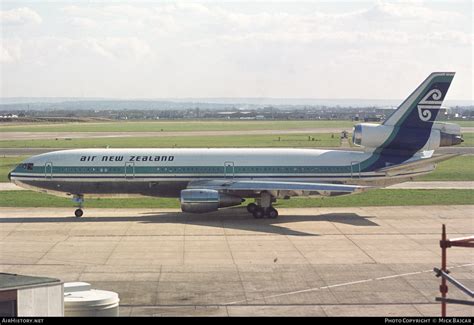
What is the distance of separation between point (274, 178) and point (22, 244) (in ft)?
48.1

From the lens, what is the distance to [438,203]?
47375 mm

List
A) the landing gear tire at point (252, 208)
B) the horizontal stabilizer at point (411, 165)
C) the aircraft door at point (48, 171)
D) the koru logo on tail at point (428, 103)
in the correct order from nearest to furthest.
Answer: the landing gear tire at point (252, 208) → the koru logo on tail at point (428, 103) → the aircraft door at point (48, 171) → the horizontal stabilizer at point (411, 165)

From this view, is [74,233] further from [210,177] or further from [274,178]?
[274,178]

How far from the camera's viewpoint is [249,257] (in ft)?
104

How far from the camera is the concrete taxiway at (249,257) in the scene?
24.6 meters

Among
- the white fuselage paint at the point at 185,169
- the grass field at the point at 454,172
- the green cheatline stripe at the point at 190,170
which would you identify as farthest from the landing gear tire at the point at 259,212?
the grass field at the point at 454,172

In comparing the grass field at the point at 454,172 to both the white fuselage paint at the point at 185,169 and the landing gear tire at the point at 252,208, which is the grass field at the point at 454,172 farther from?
the landing gear tire at the point at 252,208

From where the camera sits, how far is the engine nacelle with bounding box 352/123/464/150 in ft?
143

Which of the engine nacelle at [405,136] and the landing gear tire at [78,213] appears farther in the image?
the engine nacelle at [405,136]

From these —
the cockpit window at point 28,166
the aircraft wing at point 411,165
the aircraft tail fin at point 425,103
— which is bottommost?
the cockpit window at point 28,166

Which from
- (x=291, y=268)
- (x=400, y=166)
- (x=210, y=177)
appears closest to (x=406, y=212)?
(x=400, y=166)

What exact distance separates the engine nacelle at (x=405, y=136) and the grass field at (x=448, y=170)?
18.7 m

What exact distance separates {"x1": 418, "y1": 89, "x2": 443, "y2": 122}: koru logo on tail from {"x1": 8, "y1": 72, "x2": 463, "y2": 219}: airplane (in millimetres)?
54

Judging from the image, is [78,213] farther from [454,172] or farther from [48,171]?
[454,172]
